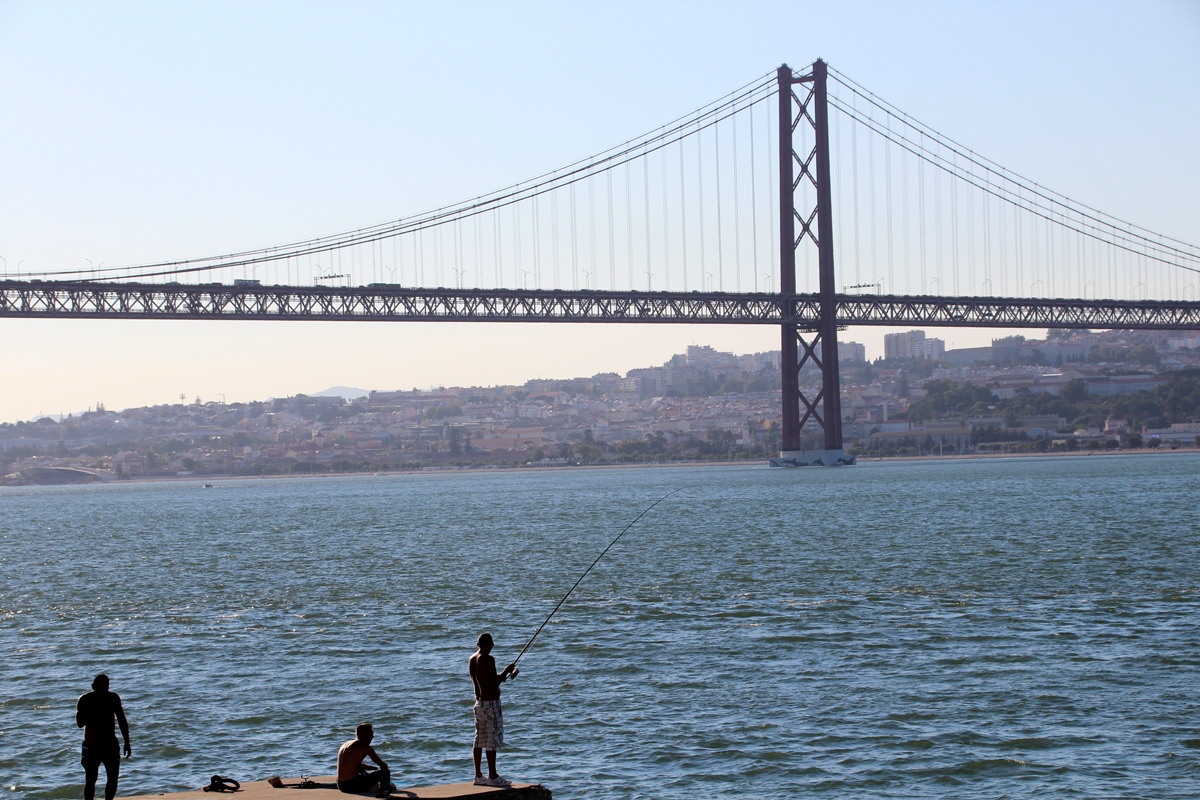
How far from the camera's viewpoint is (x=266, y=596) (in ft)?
87.6

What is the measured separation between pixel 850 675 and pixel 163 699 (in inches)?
295

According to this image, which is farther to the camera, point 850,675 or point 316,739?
point 850,675

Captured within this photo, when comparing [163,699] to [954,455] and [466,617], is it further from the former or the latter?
[954,455]

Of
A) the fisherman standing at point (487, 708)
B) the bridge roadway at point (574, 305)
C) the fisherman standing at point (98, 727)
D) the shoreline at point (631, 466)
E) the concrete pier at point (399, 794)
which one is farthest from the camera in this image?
the shoreline at point (631, 466)

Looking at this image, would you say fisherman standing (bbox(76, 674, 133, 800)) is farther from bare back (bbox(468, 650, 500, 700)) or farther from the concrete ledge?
the concrete ledge

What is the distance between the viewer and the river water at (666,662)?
41.0 feet

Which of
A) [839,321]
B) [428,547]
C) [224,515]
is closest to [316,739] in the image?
[428,547]

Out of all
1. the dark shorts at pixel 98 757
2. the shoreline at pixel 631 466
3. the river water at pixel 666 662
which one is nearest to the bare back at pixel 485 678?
the river water at pixel 666 662

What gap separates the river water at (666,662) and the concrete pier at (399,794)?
5.68 feet

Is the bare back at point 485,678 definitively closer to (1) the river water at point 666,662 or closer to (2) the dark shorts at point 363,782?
(2) the dark shorts at point 363,782

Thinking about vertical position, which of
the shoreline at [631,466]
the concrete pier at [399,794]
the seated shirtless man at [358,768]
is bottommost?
the shoreline at [631,466]

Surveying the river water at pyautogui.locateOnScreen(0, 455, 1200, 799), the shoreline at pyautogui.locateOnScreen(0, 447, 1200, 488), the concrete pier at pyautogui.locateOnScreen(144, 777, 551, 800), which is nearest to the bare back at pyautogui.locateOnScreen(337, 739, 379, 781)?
the concrete pier at pyautogui.locateOnScreen(144, 777, 551, 800)

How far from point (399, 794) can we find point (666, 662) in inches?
308

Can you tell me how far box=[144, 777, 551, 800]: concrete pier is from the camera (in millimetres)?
9688
